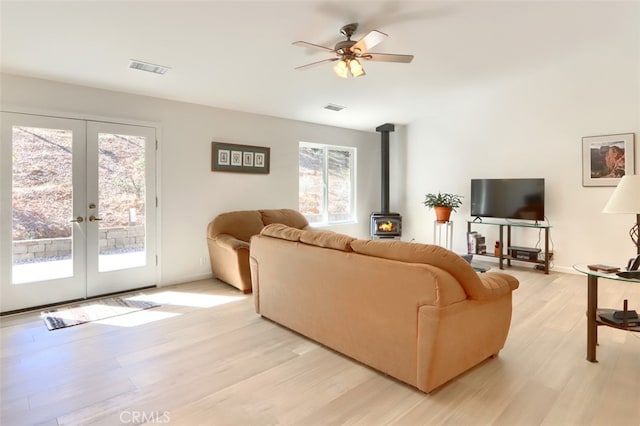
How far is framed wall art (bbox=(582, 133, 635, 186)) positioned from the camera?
4.69 m

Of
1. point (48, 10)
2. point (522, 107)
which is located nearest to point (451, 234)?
point (522, 107)

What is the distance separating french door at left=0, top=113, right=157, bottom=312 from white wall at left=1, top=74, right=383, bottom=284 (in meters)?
0.17

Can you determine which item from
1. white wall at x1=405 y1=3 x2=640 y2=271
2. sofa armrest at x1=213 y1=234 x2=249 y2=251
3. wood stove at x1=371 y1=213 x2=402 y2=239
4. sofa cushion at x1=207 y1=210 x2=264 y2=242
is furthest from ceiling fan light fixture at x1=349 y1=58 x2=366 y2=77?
wood stove at x1=371 y1=213 x2=402 y2=239

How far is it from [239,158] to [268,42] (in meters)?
2.37

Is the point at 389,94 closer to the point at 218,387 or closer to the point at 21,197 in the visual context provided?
the point at 218,387

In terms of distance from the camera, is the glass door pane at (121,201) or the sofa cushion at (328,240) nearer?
the sofa cushion at (328,240)

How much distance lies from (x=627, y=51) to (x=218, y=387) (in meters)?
6.08

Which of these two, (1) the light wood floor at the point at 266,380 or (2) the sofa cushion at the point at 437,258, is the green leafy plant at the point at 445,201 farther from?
(2) the sofa cushion at the point at 437,258

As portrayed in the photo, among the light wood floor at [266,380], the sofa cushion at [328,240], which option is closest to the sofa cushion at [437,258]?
the sofa cushion at [328,240]

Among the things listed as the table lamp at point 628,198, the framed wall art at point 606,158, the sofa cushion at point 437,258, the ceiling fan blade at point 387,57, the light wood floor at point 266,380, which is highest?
the ceiling fan blade at point 387,57

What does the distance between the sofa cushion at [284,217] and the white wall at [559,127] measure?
9.98 ft

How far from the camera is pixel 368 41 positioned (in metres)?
2.86

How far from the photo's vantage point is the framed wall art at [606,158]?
15.4 feet

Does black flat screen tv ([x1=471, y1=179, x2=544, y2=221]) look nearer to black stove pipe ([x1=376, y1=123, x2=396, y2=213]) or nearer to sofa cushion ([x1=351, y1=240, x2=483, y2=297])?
black stove pipe ([x1=376, y1=123, x2=396, y2=213])
